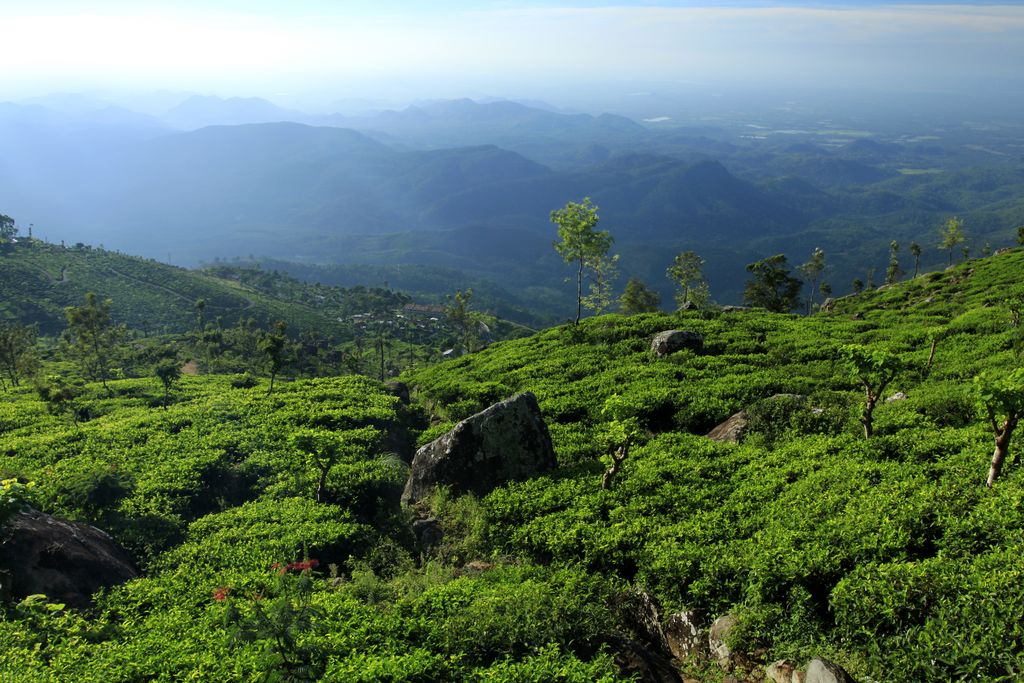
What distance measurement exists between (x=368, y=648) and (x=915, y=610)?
10.4 meters

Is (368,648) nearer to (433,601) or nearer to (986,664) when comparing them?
(433,601)

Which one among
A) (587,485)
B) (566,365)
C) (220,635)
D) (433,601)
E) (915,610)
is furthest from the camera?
(566,365)

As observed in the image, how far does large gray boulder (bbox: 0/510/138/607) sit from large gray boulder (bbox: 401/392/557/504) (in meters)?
9.18

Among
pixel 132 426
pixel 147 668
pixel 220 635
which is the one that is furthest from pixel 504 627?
pixel 132 426

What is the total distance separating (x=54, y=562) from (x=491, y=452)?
1268 centimetres

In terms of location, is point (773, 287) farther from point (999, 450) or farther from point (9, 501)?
point (9, 501)

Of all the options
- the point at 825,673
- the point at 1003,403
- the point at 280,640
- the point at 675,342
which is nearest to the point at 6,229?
the point at 675,342

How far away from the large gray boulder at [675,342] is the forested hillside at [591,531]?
1.58 ft

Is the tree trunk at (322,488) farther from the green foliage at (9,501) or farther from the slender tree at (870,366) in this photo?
the slender tree at (870,366)

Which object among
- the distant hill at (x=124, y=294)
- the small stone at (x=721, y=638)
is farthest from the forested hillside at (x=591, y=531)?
the distant hill at (x=124, y=294)

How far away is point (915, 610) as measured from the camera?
10.2 m

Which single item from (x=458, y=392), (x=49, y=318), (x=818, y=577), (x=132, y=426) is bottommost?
(x=49, y=318)

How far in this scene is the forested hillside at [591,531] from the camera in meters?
10.6

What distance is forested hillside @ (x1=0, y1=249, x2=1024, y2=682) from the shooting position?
1061 centimetres
